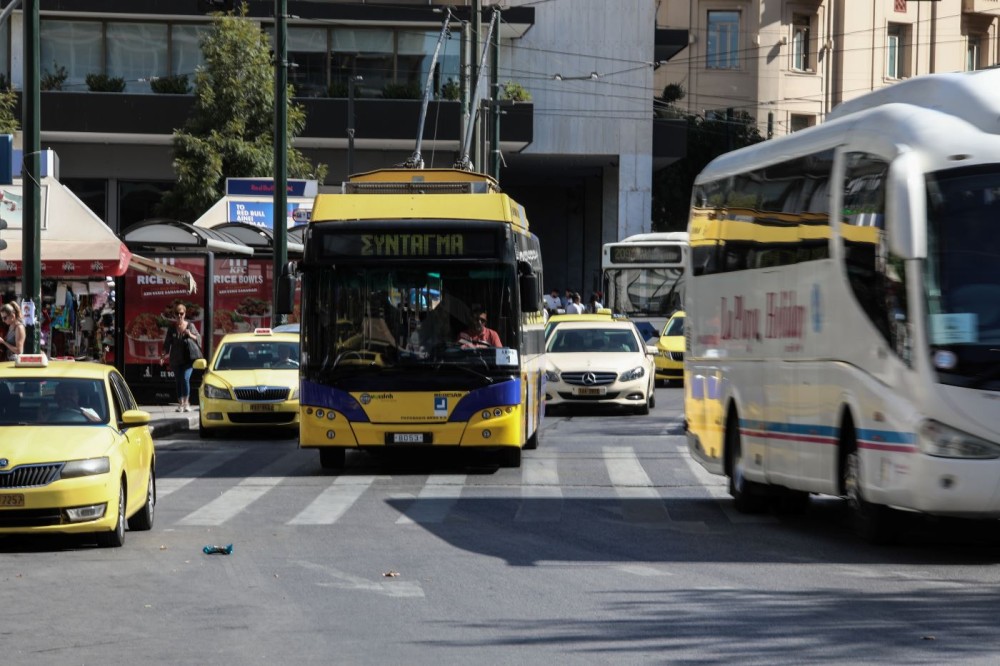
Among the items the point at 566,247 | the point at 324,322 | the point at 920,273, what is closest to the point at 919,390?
the point at 920,273

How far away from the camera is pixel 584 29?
2525 inches

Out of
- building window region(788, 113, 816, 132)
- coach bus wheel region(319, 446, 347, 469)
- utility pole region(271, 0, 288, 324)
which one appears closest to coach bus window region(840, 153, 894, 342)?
coach bus wheel region(319, 446, 347, 469)

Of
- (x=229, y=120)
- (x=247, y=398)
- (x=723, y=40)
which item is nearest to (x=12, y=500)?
(x=247, y=398)

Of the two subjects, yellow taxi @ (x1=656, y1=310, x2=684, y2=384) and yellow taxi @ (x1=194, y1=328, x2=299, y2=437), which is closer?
yellow taxi @ (x1=194, y1=328, x2=299, y2=437)

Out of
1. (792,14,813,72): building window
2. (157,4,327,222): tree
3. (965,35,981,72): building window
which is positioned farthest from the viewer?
(965,35,981,72): building window

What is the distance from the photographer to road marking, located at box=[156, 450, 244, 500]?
1822 centimetres

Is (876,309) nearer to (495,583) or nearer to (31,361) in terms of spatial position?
(495,583)

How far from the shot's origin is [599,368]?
30.4 meters

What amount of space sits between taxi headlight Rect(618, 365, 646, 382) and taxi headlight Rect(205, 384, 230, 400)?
294 inches

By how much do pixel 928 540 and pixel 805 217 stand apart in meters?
2.64

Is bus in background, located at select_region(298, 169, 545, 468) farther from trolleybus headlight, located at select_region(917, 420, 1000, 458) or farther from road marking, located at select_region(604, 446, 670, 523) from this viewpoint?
trolleybus headlight, located at select_region(917, 420, 1000, 458)

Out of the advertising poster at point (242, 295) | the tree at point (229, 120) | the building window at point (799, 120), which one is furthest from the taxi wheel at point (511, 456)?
the building window at point (799, 120)

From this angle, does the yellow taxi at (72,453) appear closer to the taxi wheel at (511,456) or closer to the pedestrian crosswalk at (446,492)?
the pedestrian crosswalk at (446,492)

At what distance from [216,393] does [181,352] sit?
3.59 m
